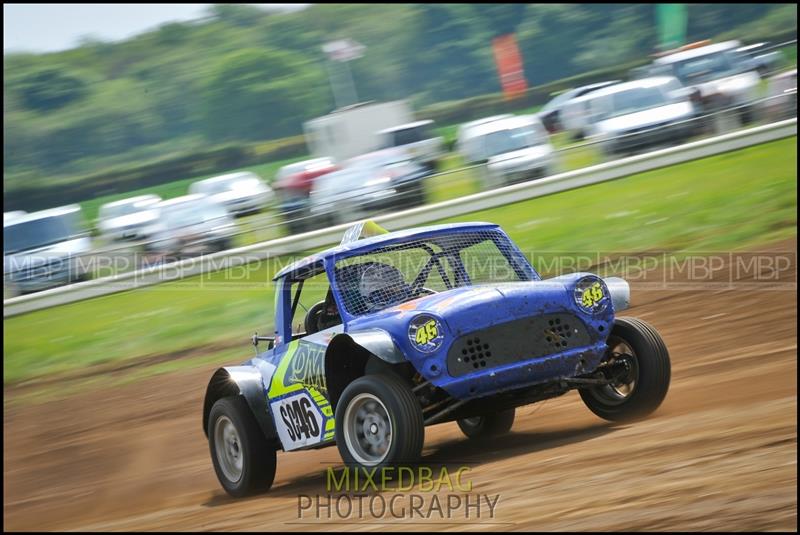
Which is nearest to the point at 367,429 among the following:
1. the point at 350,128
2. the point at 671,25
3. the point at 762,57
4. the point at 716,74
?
the point at 716,74

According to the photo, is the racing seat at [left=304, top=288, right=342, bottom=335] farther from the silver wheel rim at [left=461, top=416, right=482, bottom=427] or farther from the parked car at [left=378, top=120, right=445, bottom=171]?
the parked car at [left=378, top=120, right=445, bottom=171]

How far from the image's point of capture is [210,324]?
17109mm

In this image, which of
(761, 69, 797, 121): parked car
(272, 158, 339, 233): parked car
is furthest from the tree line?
(761, 69, 797, 121): parked car

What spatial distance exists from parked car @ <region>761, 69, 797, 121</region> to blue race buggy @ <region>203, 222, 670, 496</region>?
42.7ft

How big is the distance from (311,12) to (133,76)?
733 cm

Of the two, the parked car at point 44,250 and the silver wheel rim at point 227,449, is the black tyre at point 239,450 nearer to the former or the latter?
the silver wheel rim at point 227,449

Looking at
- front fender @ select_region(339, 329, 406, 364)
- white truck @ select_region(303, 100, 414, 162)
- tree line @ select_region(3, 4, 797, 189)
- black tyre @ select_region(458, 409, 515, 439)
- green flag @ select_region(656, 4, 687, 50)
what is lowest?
black tyre @ select_region(458, 409, 515, 439)

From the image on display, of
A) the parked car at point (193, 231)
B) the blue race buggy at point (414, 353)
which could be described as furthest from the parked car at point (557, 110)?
the blue race buggy at point (414, 353)

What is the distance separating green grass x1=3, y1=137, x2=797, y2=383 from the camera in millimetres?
16422

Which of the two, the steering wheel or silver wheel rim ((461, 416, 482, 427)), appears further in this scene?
silver wheel rim ((461, 416, 482, 427))

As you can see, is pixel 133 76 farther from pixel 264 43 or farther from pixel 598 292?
pixel 598 292

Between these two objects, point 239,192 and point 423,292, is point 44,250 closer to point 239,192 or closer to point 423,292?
point 239,192

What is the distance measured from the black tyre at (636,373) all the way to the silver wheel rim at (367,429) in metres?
1.63

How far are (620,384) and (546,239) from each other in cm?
1036
